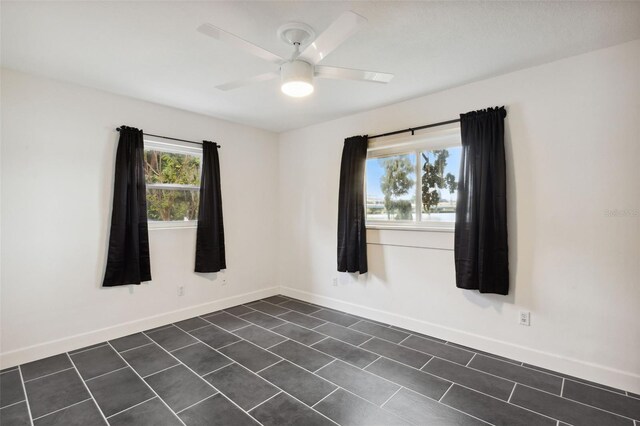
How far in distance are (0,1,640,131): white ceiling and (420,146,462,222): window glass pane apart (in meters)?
0.66

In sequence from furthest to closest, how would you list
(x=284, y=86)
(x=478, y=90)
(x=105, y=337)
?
(x=105, y=337) → (x=478, y=90) → (x=284, y=86)

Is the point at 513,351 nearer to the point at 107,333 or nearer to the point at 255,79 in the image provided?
the point at 255,79

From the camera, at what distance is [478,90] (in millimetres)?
2893

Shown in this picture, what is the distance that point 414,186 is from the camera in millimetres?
3461

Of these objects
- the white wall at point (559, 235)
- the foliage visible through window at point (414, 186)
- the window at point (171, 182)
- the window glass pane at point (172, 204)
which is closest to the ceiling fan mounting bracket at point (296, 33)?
the white wall at point (559, 235)

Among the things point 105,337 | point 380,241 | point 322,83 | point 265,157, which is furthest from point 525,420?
point 265,157

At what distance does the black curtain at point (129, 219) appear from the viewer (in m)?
3.08

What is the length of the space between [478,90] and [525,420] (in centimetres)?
261

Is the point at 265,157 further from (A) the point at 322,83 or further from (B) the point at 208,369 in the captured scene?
(B) the point at 208,369

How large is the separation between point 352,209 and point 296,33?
2093 millimetres

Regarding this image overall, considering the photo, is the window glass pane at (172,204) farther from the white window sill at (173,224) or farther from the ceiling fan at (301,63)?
the ceiling fan at (301,63)

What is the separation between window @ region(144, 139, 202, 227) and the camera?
3.53m

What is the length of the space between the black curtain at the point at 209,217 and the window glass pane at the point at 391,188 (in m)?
1.89

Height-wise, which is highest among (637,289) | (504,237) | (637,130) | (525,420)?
(637,130)
